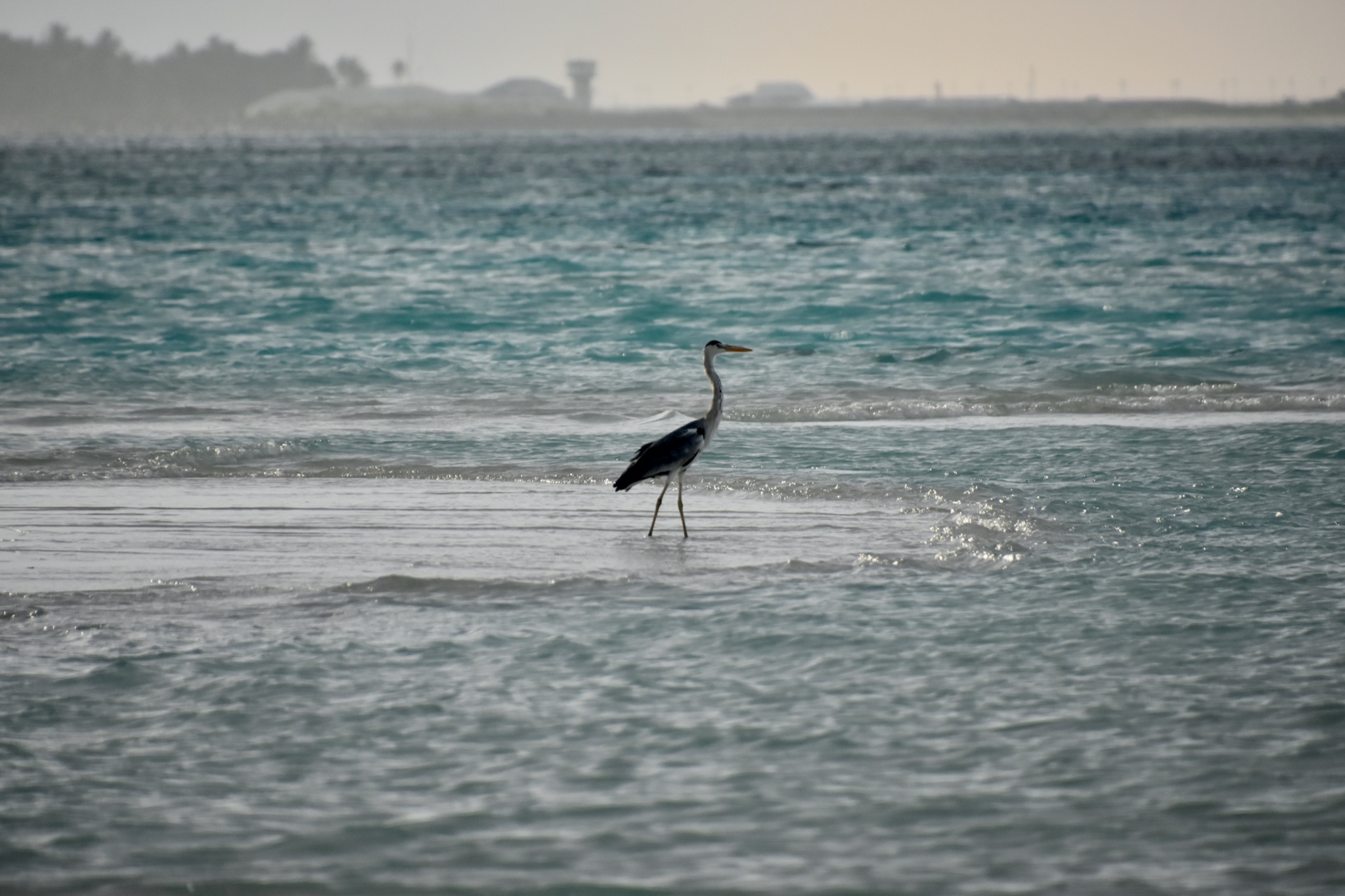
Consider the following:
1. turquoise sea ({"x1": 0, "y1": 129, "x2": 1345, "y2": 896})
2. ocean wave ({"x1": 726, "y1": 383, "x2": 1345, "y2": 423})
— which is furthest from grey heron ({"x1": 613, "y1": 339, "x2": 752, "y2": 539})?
ocean wave ({"x1": 726, "y1": 383, "x2": 1345, "y2": 423})

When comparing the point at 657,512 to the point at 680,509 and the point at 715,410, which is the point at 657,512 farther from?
the point at 715,410

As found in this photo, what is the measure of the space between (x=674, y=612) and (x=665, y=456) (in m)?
2.06

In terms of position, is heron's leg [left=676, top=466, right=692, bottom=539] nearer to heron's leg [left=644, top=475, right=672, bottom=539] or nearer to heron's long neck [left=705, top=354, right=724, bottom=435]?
heron's leg [left=644, top=475, right=672, bottom=539]

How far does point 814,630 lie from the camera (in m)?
7.42

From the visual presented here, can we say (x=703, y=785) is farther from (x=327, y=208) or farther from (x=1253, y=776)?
(x=327, y=208)

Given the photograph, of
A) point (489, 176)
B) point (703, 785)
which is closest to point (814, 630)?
point (703, 785)

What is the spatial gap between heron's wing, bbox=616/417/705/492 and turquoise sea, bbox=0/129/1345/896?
0.39 m

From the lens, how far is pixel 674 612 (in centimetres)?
778

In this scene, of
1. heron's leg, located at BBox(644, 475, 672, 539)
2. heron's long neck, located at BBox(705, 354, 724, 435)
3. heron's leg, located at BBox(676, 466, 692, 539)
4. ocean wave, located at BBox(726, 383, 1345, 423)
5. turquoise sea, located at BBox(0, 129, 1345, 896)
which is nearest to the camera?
turquoise sea, located at BBox(0, 129, 1345, 896)

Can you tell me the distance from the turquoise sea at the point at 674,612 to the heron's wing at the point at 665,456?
395mm

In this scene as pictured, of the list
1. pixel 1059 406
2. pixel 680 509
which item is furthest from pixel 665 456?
pixel 1059 406

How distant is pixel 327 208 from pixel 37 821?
47481 millimetres

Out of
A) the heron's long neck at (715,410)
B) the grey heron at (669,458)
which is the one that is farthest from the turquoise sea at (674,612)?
the heron's long neck at (715,410)

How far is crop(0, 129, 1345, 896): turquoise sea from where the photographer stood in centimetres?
536
